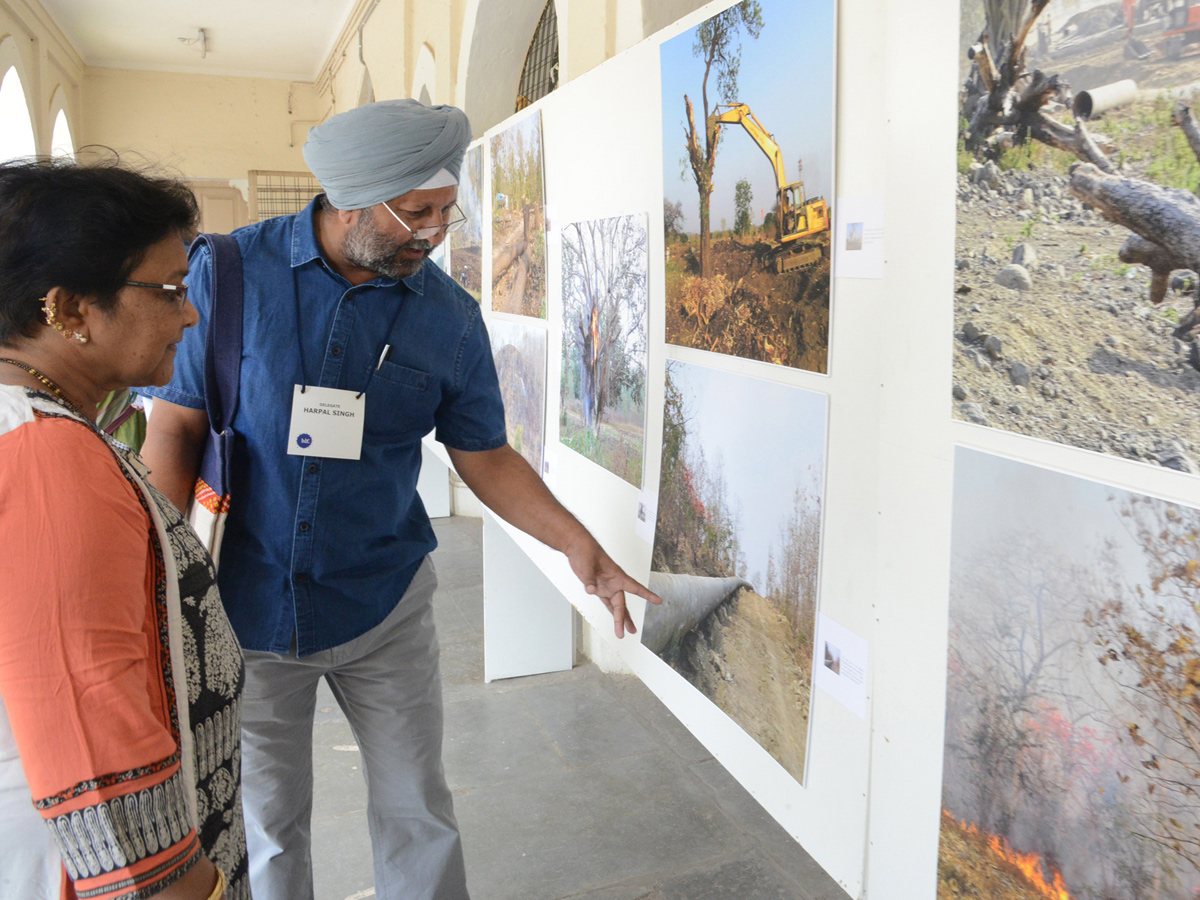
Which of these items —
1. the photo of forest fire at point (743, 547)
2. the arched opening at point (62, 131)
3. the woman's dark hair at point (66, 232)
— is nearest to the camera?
the woman's dark hair at point (66, 232)

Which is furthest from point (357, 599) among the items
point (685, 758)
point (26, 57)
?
point (26, 57)

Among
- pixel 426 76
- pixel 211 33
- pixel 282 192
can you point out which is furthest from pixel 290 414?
pixel 282 192

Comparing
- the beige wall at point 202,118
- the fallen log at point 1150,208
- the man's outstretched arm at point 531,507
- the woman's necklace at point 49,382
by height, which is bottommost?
the man's outstretched arm at point 531,507

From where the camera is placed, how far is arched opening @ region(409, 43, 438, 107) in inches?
221

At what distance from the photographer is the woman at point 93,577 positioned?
2.73 ft

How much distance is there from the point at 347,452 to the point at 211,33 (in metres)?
10.6

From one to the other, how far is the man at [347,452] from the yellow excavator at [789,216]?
Answer: 614mm

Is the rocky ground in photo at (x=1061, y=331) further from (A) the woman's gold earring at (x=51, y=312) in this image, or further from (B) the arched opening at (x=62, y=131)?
(B) the arched opening at (x=62, y=131)

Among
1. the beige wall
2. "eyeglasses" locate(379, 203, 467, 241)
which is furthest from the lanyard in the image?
the beige wall

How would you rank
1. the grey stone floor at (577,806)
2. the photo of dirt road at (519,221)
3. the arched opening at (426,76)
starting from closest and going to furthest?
the grey stone floor at (577,806) < the photo of dirt road at (519,221) < the arched opening at (426,76)

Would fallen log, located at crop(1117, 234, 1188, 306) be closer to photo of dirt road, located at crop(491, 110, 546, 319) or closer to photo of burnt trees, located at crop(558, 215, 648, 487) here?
photo of burnt trees, located at crop(558, 215, 648, 487)

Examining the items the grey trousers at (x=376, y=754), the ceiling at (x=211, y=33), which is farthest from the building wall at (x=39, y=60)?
the grey trousers at (x=376, y=754)

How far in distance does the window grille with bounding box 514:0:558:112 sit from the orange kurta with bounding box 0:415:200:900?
3.85 m

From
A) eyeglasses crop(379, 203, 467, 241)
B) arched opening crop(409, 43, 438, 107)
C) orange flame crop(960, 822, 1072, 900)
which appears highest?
arched opening crop(409, 43, 438, 107)
